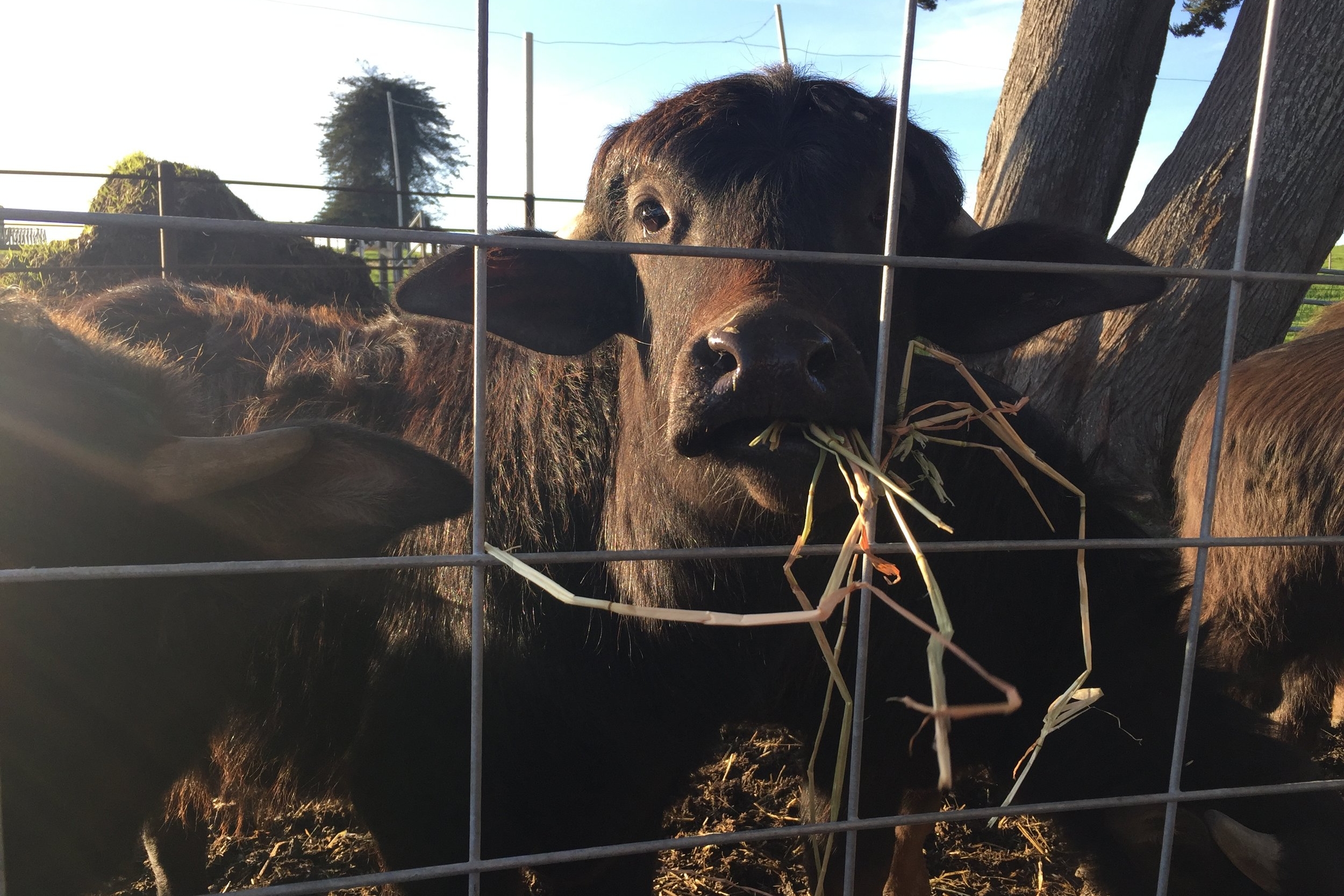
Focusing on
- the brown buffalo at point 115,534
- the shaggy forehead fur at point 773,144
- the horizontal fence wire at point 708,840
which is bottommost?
the horizontal fence wire at point 708,840

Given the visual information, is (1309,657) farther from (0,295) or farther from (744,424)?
(0,295)

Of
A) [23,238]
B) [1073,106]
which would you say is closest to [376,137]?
[23,238]

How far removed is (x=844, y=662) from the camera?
2930mm

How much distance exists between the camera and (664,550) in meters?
1.55

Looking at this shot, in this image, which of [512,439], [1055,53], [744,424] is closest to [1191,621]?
[744,424]

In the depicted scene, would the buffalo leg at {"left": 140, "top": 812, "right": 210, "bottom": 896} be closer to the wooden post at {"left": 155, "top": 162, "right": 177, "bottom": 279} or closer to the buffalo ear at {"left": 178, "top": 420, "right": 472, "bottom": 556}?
the buffalo ear at {"left": 178, "top": 420, "right": 472, "bottom": 556}

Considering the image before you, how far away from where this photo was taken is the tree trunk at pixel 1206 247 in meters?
4.45

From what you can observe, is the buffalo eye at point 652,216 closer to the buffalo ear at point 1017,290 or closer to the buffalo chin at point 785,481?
the buffalo ear at point 1017,290

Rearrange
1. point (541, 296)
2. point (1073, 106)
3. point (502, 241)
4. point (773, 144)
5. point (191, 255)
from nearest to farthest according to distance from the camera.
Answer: point (502, 241), point (773, 144), point (541, 296), point (1073, 106), point (191, 255)

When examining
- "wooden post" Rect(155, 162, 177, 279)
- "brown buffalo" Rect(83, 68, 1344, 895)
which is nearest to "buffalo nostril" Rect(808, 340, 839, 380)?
"brown buffalo" Rect(83, 68, 1344, 895)

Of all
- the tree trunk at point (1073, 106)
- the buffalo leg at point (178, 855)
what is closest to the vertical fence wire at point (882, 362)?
the buffalo leg at point (178, 855)

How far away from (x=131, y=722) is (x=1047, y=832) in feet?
11.2

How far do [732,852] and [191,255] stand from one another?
1156 cm

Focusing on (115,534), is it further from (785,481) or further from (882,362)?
(882,362)
